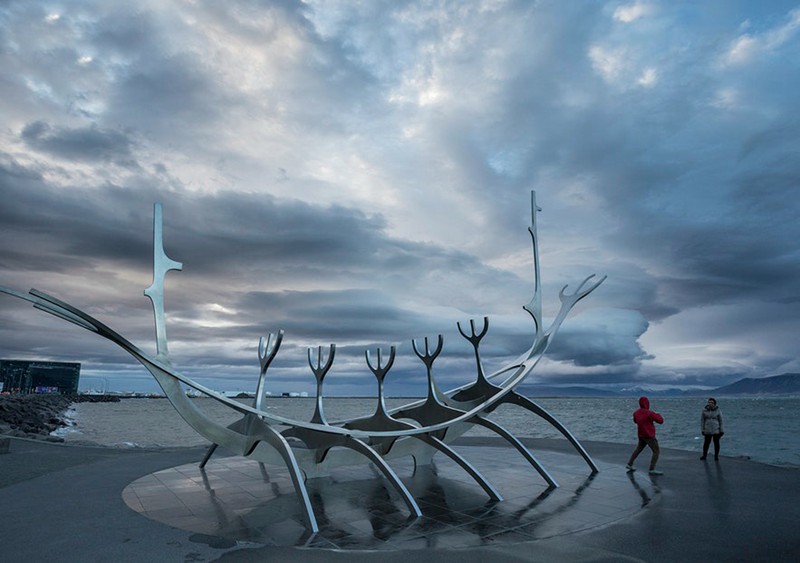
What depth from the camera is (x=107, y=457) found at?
16312mm

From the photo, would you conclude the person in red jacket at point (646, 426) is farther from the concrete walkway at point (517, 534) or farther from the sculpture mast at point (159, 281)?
the sculpture mast at point (159, 281)

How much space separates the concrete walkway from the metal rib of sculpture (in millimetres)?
1576

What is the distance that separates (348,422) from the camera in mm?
14023

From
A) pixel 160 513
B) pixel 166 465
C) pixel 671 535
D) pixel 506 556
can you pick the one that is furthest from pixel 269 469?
pixel 671 535

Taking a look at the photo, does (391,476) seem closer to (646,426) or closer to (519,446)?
(519,446)

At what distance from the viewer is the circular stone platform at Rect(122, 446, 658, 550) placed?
8.01 m

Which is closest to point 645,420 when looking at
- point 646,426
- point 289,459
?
point 646,426

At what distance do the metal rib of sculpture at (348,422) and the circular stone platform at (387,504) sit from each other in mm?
515

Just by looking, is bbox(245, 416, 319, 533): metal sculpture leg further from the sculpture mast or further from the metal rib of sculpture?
the sculpture mast

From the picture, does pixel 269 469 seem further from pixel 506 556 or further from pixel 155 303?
pixel 506 556

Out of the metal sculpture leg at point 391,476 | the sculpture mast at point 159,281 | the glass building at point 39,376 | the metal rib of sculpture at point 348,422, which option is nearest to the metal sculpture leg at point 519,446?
the metal rib of sculpture at point 348,422

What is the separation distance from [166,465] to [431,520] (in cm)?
974

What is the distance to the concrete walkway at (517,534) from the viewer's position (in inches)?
276

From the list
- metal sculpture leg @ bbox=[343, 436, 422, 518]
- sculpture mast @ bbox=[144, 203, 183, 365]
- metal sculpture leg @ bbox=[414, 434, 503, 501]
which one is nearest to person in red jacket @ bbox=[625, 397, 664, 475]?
metal sculpture leg @ bbox=[414, 434, 503, 501]
